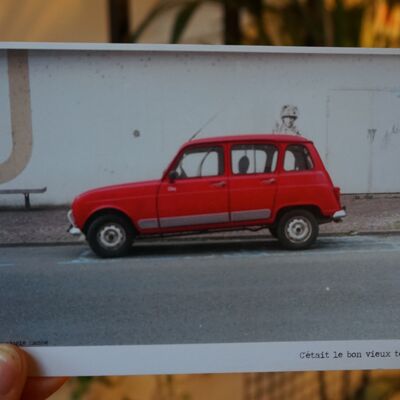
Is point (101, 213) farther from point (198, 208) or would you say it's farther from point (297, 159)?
point (297, 159)

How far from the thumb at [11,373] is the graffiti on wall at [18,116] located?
0.38 metres

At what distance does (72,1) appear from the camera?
94 centimetres

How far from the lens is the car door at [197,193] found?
959 mm

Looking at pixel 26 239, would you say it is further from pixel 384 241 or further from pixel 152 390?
pixel 384 241

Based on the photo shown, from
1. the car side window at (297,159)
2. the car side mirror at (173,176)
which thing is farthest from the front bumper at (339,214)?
the car side mirror at (173,176)

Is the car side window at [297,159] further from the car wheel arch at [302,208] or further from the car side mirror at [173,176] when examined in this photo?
the car side mirror at [173,176]

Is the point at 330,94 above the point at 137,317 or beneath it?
above

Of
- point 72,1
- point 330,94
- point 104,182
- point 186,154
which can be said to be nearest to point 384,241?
point 330,94

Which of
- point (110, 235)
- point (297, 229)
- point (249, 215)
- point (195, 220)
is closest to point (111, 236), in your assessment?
point (110, 235)

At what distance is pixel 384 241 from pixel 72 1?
89cm

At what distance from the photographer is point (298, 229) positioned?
993 mm

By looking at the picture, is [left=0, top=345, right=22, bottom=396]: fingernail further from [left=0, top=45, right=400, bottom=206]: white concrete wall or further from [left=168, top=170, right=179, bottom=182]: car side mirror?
[left=168, top=170, right=179, bottom=182]: car side mirror

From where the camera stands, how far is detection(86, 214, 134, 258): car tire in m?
0.97

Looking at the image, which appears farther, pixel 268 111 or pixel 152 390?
pixel 152 390
